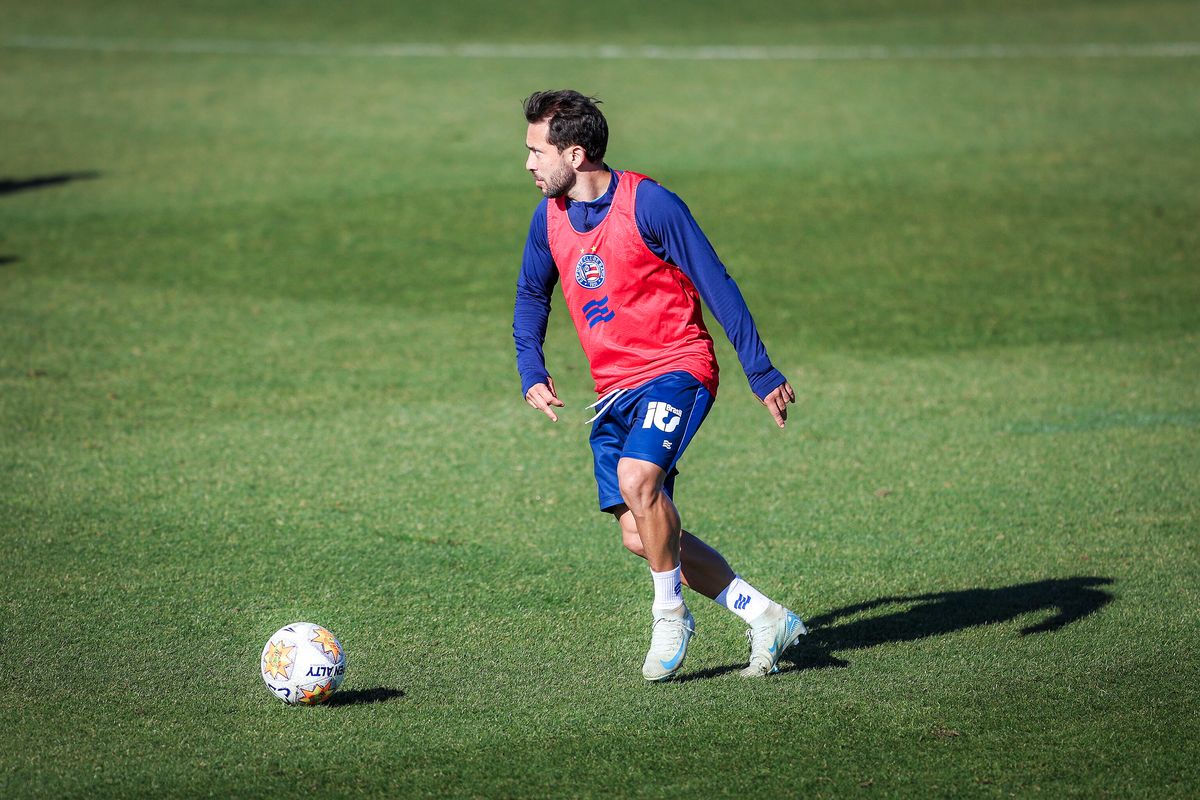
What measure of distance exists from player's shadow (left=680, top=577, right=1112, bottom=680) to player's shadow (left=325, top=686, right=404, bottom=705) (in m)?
1.37

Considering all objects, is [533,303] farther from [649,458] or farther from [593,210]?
[649,458]

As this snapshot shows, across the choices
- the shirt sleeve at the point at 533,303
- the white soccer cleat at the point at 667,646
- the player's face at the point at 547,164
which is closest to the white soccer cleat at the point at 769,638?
the white soccer cleat at the point at 667,646

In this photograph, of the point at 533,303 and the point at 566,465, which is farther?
the point at 566,465

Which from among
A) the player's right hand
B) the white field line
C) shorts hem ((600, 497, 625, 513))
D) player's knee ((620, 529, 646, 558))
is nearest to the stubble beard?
the player's right hand

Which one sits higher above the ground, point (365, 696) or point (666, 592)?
point (666, 592)

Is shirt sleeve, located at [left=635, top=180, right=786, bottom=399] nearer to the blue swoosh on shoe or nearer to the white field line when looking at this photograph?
→ the blue swoosh on shoe

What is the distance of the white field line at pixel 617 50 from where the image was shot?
2833cm

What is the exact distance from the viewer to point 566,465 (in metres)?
9.23

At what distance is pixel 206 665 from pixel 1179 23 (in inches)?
1237

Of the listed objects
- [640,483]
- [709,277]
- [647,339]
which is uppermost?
[709,277]

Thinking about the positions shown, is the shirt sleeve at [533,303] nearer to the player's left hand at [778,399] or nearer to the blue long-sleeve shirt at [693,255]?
the blue long-sleeve shirt at [693,255]

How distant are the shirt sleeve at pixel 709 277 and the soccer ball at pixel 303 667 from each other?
2.11 metres

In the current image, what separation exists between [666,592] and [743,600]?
1.28 feet

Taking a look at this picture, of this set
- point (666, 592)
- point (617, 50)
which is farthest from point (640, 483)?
point (617, 50)
